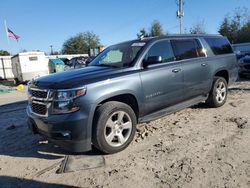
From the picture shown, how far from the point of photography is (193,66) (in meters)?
5.42

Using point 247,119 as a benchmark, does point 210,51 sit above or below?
above

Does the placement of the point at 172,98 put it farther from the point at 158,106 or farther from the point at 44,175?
the point at 44,175

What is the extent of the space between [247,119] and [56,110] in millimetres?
4048

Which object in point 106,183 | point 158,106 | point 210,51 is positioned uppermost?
point 210,51

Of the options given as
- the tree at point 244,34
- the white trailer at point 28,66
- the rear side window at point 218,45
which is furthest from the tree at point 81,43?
the rear side window at point 218,45

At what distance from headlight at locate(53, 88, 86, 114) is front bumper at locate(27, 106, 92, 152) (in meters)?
0.08

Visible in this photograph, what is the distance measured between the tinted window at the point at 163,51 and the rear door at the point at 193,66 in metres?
0.16

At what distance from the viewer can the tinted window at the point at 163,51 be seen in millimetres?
4783

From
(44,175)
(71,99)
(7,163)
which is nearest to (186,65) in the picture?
(71,99)

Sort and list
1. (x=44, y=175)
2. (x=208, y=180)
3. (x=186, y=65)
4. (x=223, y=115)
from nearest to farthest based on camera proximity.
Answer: (x=208, y=180)
(x=44, y=175)
(x=186, y=65)
(x=223, y=115)

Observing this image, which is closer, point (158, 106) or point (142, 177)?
point (142, 177)

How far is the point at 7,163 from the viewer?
4.01m

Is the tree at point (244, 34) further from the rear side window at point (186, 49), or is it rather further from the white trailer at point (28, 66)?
the rear side window at point (186, 49)

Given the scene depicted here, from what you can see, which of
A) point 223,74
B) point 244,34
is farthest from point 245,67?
point 244,34
